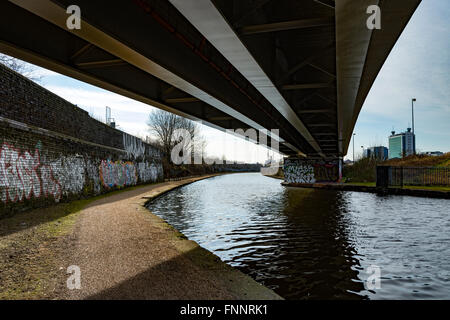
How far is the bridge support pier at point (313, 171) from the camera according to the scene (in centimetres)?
3653

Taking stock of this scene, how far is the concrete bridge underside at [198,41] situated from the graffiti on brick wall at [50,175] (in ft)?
16.6

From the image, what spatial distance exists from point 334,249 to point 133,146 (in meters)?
24.8

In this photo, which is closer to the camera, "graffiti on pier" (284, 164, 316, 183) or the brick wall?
the brick wall

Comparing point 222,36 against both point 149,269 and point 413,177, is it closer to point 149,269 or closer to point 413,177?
point 149,269

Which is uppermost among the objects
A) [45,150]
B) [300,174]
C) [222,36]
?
[222,36]

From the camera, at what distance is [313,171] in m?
37.0

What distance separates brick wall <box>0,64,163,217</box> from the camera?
32.9 ft

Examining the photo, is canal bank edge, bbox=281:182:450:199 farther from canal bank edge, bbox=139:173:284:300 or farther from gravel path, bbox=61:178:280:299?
canal bank edge, bbox=139:173:284:300

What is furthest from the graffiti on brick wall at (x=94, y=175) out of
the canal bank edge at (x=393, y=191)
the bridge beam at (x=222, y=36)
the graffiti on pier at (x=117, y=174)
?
the canal bank edge at (x=393, y=191)

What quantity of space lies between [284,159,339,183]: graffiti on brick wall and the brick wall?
72.6 ft

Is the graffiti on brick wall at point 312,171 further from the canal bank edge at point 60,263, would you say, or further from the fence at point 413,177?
the canal bank edge at point 60,263

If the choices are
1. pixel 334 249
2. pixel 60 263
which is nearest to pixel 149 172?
pixel 334 249

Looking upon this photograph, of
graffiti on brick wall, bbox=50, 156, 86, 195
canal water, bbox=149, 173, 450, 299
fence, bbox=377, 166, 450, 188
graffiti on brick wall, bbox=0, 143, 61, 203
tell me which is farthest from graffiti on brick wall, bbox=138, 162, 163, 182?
fence, bbox=377, 166, 450, 188
